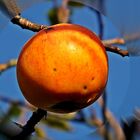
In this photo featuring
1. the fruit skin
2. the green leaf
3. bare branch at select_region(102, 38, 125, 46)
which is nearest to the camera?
the fruit skin

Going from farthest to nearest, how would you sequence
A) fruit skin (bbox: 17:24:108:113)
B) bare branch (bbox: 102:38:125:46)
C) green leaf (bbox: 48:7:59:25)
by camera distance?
green leaf (bbox: 48:7:59:25)
bare branch (bbox: 102:38:125:46)
fruit skin (bbox: 17:24:108:113)

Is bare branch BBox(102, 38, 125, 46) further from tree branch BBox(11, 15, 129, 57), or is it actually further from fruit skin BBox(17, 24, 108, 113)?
fruit skin BBox(17, 24, 108, 113)

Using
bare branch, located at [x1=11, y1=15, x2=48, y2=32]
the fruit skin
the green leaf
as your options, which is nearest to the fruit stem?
the fruit skin

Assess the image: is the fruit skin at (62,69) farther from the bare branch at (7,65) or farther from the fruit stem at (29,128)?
the bare branch at (7,65)

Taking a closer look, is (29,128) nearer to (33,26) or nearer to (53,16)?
(33,26)

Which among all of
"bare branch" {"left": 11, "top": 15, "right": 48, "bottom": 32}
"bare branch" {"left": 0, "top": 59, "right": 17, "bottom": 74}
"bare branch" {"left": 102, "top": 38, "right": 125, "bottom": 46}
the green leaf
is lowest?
"bare branch" {"left": 0, "top": 59, "right": 17, "bottom": 74}

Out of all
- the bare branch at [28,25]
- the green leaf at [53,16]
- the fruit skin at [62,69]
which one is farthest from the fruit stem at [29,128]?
the green leaf at [53,16]

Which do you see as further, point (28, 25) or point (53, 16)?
point (53, 16)

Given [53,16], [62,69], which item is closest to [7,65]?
[53,16]

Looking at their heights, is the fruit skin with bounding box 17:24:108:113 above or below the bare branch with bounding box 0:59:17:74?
above
